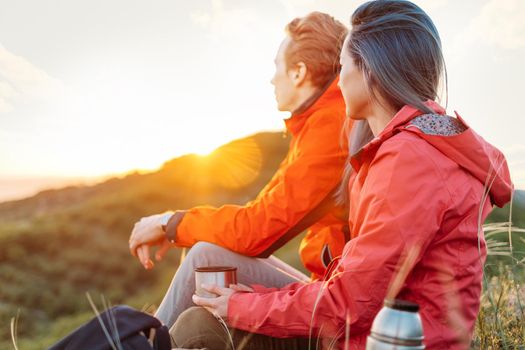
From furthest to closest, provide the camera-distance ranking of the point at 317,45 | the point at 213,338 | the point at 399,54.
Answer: the point at 317,45 → the point at 213,338 → the point at 399,54

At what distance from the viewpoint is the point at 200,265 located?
8.86 ft

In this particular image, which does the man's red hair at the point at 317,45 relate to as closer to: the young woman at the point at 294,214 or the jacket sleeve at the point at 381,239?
the young woman at the point at 294,214

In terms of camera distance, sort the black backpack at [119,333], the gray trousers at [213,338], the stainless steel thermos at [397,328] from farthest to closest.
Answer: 1. the gray trousers at [213,338]
2. the black backpack at [119,333]
3. the stainless steel thermos at [397,328]

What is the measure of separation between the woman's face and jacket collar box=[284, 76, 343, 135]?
0.83 m

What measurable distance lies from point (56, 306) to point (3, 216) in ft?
23.1

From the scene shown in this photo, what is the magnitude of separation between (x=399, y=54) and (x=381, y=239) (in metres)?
0.63

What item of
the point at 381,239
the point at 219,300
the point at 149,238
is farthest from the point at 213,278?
the point at 149,238

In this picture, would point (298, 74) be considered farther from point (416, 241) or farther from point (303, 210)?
point (416, 241)

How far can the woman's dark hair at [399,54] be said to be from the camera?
1.89 meters

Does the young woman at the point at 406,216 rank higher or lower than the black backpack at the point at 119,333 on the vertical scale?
higher

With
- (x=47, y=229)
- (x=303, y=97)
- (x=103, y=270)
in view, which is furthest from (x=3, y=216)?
(x=303, y=97)

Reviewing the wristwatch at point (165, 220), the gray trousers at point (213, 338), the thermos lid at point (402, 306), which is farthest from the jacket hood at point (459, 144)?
the wristwatch at point (165, 220)

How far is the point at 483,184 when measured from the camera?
67.2 inches

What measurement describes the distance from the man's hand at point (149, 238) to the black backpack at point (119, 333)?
4.09 feet
